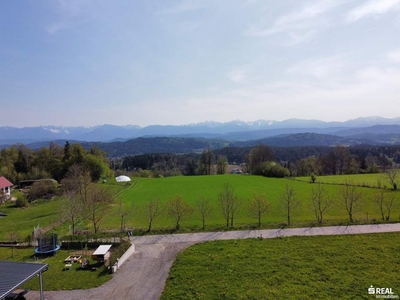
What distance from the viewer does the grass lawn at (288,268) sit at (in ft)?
51.1

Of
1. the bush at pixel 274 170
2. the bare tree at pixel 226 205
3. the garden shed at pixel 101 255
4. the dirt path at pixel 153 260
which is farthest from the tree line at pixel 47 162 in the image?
the bush at pixel 274 170

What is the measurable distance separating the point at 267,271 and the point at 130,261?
11.2 metres

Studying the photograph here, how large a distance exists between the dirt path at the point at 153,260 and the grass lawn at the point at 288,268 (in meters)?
1.18

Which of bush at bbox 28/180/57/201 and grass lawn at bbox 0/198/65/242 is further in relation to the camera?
bush at bbox 28/180/57/201

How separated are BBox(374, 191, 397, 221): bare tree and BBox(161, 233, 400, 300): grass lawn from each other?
837 cm

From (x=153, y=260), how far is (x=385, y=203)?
109ft

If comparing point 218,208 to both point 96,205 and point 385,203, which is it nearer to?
point 96,205

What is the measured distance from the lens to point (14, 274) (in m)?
13.8

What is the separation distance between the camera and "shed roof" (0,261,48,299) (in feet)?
40.7

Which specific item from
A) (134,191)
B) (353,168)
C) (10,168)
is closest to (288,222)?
(134,191)

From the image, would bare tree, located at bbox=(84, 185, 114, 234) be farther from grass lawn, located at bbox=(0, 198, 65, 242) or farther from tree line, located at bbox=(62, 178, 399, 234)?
grass lawn, located at bbox=(0, 198, 65, 242)

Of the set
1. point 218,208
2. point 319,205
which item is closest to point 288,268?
point 319,205

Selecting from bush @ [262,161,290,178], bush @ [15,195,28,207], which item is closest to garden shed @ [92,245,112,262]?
bush @ [15,195,28,207]

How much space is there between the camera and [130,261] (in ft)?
71.2
